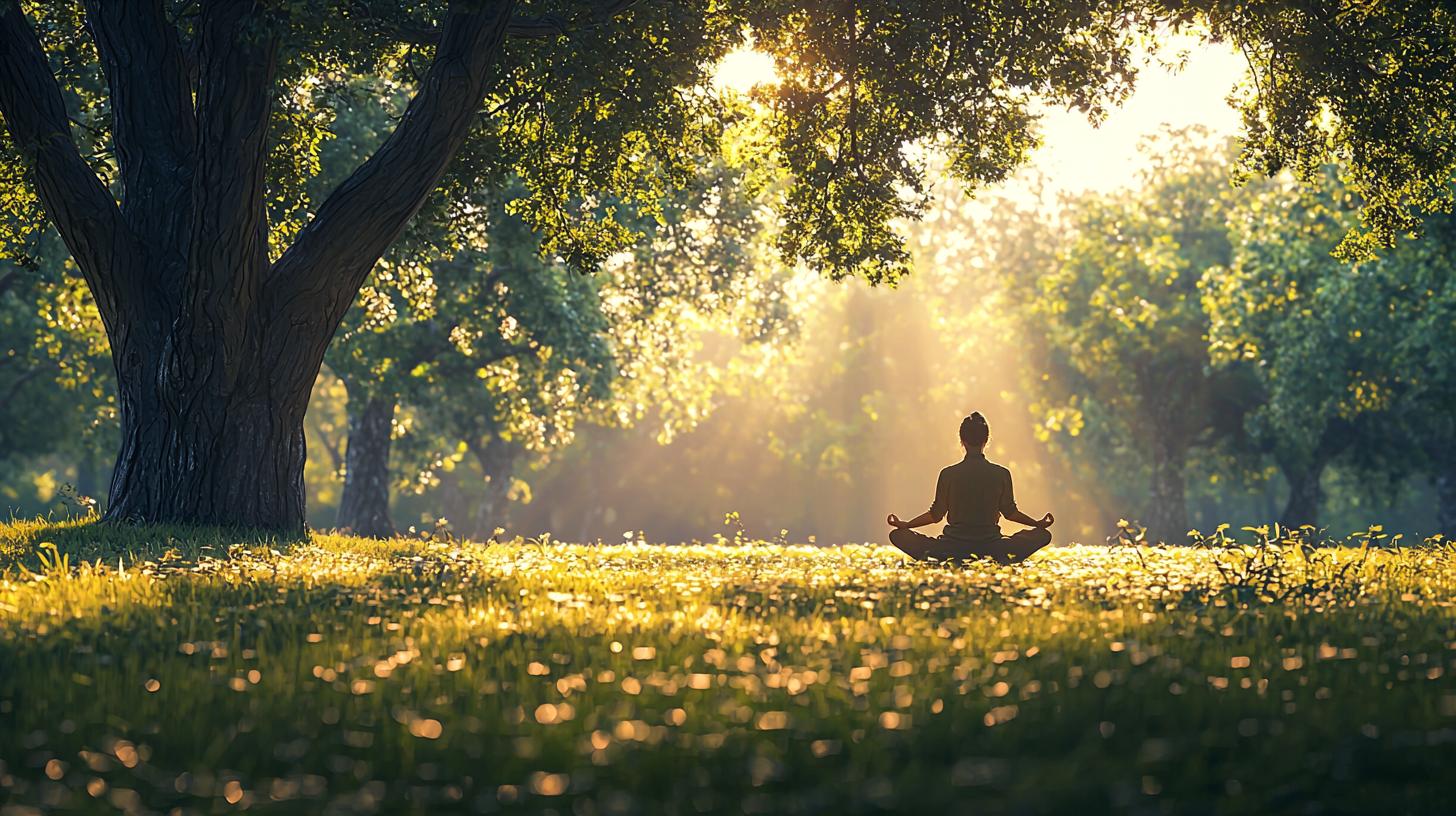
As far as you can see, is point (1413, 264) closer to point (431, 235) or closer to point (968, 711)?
point (431, 235)

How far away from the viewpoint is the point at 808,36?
20250mm

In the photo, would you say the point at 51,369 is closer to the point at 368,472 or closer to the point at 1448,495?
the point at 368,472

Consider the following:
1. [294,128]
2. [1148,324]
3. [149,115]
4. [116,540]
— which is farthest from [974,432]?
[1148,324]

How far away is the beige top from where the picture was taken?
1505cm

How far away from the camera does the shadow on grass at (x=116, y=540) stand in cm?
1335

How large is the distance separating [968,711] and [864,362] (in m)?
80.4

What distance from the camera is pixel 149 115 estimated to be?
17875 millimetres

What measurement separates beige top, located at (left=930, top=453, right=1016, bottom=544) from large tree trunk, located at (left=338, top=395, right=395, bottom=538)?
28167 mm

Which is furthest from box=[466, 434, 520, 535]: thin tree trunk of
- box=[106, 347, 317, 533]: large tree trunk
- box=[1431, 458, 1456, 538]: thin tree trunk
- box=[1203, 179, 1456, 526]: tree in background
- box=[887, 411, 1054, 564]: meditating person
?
box=[887, 411, 1054, 564]: meditating person

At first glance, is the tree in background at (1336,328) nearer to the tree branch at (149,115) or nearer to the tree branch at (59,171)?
the tree branch at (149,115)

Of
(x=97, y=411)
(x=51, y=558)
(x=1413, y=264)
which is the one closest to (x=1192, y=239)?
(x=1413, y=264)

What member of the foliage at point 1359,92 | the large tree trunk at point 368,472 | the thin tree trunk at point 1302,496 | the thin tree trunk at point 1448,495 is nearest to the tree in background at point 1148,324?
the thin tree trunk at point 1302,496

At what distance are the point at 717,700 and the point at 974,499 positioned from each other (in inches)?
360

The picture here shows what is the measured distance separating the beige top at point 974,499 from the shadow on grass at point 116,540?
690 centimetres
